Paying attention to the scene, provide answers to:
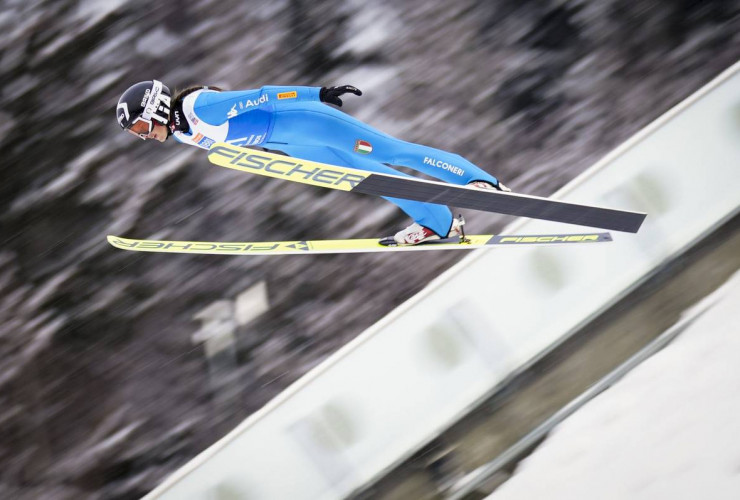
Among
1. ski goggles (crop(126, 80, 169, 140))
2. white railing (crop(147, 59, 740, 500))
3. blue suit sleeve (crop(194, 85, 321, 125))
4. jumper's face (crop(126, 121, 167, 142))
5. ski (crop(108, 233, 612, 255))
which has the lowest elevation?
white railing (crop(147, 59, 740, 500))

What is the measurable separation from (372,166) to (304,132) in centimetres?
36

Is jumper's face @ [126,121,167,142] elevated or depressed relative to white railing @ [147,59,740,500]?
elevated

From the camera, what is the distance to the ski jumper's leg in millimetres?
3729

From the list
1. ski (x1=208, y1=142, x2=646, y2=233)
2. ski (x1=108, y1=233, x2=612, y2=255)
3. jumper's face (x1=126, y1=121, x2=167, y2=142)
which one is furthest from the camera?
ski (x1=108, y1=233, x2=612, y2=255)

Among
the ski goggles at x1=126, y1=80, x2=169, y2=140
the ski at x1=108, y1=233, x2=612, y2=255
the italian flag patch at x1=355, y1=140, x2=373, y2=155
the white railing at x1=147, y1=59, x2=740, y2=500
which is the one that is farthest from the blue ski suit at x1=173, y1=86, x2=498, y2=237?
the white railing at x1=147, y1=59, x2=740, y2=500

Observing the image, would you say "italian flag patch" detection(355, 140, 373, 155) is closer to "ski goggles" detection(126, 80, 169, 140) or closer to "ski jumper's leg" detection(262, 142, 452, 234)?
"ski jumper's leg" detection(262, 142, 452, 234)

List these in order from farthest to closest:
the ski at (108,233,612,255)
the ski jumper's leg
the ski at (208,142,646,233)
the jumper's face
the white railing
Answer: the white railing
the ski at (108,233,612,255)
the ski jumper's leg
the jumper's face
the ski at (208,142,646,233)

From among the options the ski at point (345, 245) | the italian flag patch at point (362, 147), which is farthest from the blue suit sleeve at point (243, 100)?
the ski at point (345, 245)

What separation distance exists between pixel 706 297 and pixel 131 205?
11.2 ft

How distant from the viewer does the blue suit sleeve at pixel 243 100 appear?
3.48m

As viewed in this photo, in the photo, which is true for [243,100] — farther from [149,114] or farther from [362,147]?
[362,147]

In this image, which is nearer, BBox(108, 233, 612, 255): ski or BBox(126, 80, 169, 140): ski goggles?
BBox(126, 80, 169, 140): ski goggles

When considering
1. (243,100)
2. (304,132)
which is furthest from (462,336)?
(243,100)

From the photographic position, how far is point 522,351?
445 cm
